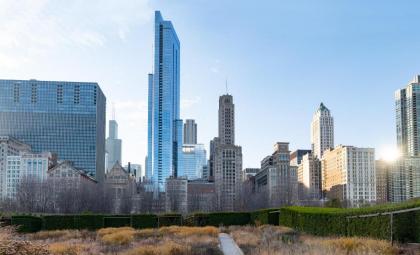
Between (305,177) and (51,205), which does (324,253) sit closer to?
(51,205)

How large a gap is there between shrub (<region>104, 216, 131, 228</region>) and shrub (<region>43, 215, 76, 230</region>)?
2.44 meters

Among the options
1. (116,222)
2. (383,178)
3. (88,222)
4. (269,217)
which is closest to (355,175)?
(383,178)

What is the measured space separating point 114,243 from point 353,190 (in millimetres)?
151689

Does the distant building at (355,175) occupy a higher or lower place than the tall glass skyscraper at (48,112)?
lower

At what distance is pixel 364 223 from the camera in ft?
48.8

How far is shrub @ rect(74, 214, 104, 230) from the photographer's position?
3438 cm

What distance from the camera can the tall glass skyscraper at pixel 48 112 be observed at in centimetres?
15750

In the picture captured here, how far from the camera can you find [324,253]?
9.90 metres

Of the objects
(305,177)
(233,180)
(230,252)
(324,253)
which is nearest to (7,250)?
(230,252)

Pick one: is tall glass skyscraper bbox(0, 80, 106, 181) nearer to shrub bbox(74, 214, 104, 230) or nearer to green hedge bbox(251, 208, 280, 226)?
shrub bbox(74, 214, 104, 230)

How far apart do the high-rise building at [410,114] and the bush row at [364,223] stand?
179774 millimetres

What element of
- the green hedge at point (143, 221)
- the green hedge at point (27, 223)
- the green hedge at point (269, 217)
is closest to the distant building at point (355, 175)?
the green hedge at point (143, 221)

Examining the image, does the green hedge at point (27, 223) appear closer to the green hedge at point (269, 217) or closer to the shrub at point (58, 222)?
the shrub at point (58, 222)

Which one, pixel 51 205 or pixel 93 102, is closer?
pixel 51 205
